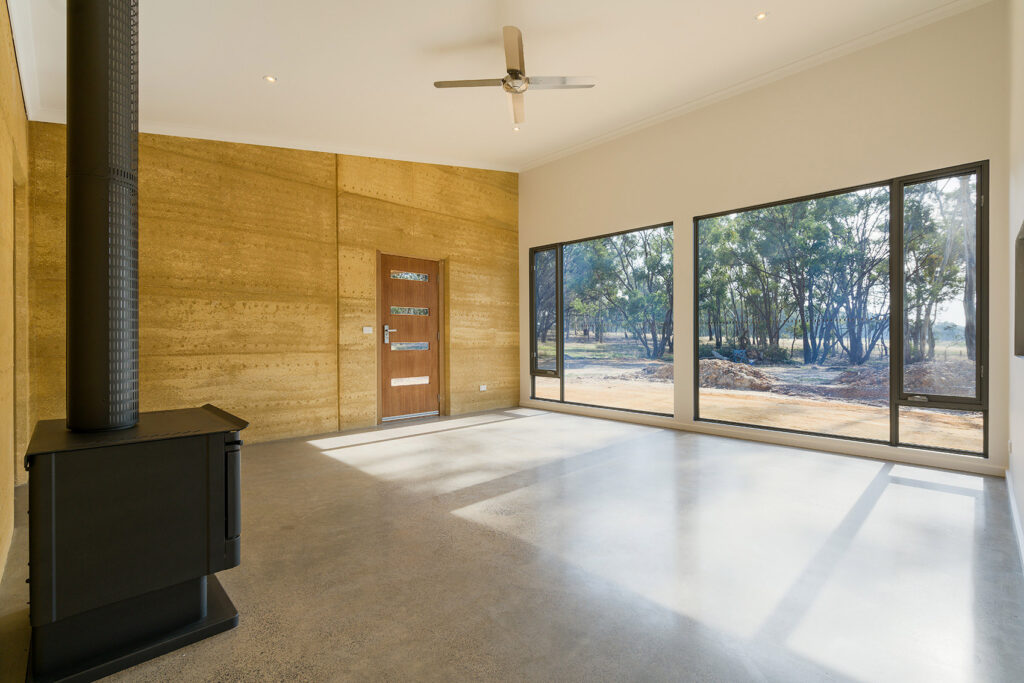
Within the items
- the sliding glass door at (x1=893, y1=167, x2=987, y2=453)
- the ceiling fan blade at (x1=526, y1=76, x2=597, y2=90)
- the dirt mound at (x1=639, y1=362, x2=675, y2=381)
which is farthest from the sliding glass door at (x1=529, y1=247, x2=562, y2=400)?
the sliding glass door at (x1=893, y1=167, x2=987, y2=453)

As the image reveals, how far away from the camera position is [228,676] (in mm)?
1726

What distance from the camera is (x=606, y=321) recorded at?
6.94m

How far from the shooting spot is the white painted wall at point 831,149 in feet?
12.8

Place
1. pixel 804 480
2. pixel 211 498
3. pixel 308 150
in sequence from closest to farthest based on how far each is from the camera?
pixel 211 498 → pixel 804 480 → pixel 308 150

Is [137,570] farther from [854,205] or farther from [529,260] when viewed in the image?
[529,260]

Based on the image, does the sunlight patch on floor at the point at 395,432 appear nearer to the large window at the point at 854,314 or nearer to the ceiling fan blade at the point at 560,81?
the large window at the point at 854,314

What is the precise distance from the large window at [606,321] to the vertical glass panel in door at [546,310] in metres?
0.01

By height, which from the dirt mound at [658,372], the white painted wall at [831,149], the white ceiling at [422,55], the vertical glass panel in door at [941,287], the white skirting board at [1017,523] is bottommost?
the white skirting board at [1017,523]

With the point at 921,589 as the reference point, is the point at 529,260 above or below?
above

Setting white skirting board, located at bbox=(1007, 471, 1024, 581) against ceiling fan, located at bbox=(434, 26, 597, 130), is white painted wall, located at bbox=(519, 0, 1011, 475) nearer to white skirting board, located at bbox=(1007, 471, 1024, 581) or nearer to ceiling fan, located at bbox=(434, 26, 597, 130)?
white skirting board, located at bbox=(1007, 471, 1024, 581)

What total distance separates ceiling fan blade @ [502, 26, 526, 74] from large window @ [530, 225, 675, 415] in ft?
9.30

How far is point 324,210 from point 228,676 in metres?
5.14

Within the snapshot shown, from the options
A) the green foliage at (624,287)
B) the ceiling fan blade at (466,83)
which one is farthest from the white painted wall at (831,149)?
the ceiling fan blade at (466,83)

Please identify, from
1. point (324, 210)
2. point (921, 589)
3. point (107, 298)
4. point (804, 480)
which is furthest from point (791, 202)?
point (107, 298)
